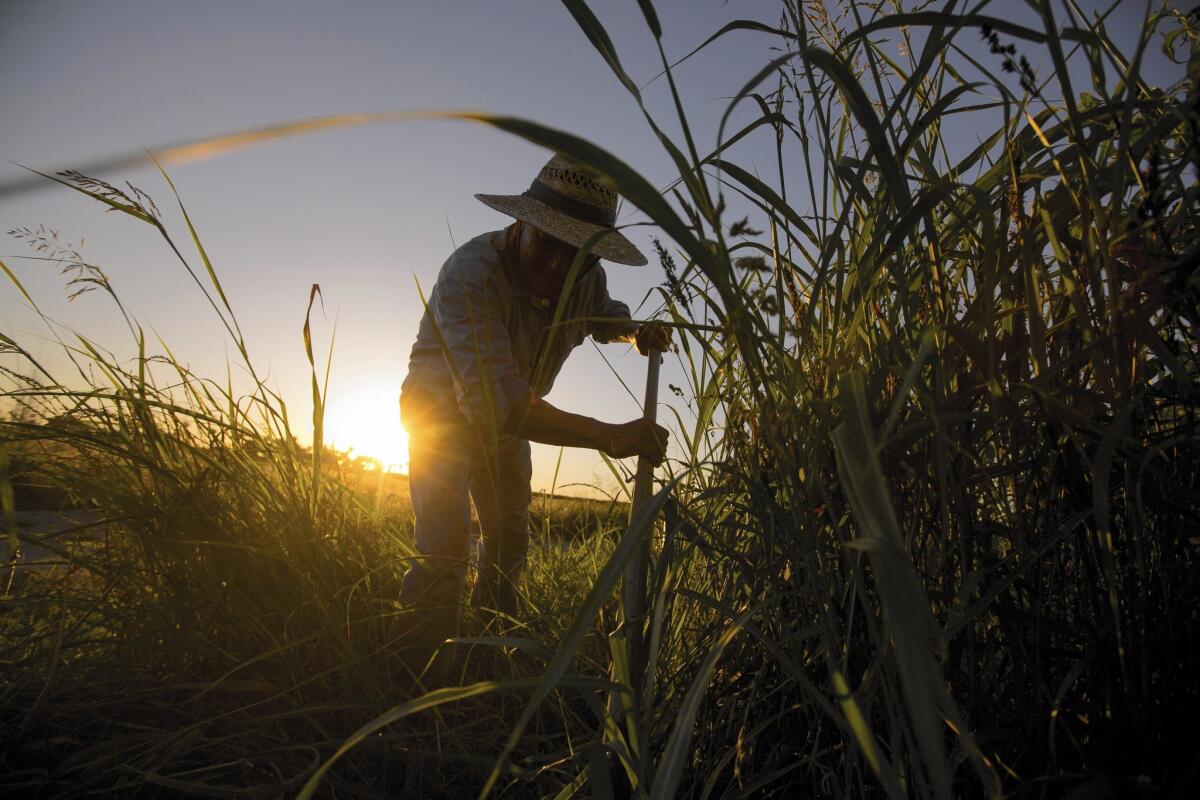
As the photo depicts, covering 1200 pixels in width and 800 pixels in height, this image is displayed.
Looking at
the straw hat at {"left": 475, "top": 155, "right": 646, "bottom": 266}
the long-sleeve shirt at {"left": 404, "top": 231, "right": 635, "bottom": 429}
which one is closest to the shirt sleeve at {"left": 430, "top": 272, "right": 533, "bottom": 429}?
the long-sleeve shirt at {"left": 404, "top": 231, "right": 635, "bottom": 429}

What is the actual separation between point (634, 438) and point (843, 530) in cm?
104

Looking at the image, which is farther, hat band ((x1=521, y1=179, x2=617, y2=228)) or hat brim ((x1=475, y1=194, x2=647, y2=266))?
hat band ((x1=521, y1=179, x2=617, y2=228))

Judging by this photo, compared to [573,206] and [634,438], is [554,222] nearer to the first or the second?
[573,206]

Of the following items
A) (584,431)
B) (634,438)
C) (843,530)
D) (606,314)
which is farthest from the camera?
(606,314)

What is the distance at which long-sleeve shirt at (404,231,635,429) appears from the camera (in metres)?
2.22

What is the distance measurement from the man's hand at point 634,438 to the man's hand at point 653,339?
0.26 m

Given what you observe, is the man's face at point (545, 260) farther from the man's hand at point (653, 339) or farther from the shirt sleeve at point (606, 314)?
the man's hand at point (653, 339)

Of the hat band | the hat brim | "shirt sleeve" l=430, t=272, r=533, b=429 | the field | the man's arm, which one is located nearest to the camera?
the field

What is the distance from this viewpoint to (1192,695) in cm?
64

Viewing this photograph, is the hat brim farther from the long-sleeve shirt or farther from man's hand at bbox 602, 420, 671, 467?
man's hand at bbox 602, 420, 671, 467

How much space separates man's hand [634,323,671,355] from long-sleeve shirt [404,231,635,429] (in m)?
0.08

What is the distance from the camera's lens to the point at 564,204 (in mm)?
2488

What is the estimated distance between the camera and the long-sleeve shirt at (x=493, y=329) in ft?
7.28

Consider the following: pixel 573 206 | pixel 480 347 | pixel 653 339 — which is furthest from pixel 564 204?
pixel 653 339
